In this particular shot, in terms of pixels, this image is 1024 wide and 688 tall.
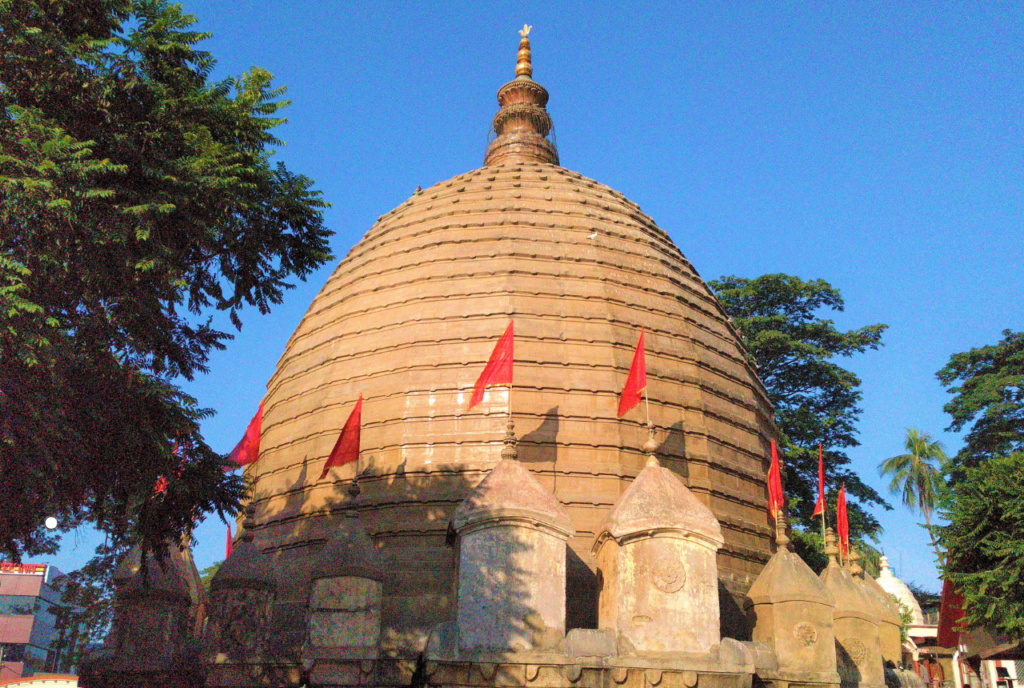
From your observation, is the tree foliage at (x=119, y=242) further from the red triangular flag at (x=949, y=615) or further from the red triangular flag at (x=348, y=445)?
the red triangular flag at (x=949, y=615)

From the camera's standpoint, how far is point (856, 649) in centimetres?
1484

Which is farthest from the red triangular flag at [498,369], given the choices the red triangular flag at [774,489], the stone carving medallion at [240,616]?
the red triangular flag at [774,489]

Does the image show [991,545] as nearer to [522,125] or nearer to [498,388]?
[498,388]

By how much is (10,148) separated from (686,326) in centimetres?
1387

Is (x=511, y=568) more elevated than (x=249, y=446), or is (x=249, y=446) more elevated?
(x=249, y=446)

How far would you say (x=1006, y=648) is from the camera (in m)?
20.5

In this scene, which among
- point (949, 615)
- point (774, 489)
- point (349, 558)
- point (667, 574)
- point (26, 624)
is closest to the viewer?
point (667, 574)

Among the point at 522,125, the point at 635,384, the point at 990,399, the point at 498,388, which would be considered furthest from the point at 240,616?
the point at 990,399

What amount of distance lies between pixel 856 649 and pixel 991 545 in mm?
6580

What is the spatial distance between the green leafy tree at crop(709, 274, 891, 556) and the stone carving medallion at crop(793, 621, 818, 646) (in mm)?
13951

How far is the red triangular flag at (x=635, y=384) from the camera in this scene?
15.9 metres

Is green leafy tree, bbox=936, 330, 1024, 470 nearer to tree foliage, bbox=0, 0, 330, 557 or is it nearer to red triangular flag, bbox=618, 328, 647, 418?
red triangular flag, bbox=618, 328, 647, 418

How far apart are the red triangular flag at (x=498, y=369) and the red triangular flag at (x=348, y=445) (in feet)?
7.58

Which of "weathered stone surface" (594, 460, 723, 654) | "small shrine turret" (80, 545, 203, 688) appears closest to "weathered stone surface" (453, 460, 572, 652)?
"weathered stone surface" (594, 460, 723, 654)
